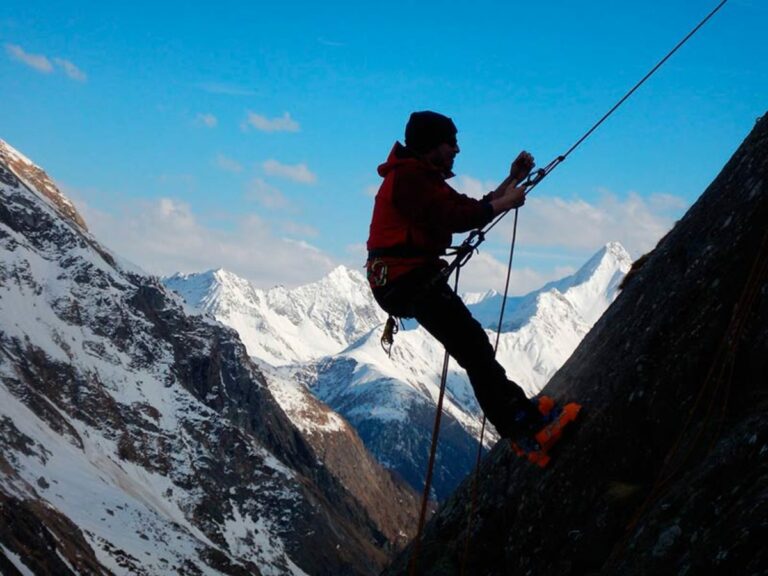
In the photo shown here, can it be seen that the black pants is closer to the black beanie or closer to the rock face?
the rock face

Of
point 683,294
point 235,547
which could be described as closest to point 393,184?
point 683,294

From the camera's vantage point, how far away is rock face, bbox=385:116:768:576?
6855 mm

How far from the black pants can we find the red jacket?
265mm

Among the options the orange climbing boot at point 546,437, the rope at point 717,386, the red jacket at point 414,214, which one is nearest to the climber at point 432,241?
the red jacket at point 414,214

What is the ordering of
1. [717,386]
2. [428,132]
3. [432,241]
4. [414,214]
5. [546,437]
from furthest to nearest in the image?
[546,437] < [432,241] < [428,132] < [414,214] < [717,386]

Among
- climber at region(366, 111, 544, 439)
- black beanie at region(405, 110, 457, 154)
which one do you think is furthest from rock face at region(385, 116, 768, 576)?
black beanie at region(405, 110, 457, 154)

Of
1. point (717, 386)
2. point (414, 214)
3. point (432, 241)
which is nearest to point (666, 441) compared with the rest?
point (717, 386)

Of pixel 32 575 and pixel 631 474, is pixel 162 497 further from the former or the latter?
pixel 631 474

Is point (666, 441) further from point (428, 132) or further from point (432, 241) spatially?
point (428, 132)

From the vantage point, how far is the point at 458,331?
1009 centimetres

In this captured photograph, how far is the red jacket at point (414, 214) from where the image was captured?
31.2ft

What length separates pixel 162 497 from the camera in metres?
198

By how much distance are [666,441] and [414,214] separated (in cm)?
401

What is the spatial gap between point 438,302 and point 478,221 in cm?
118
